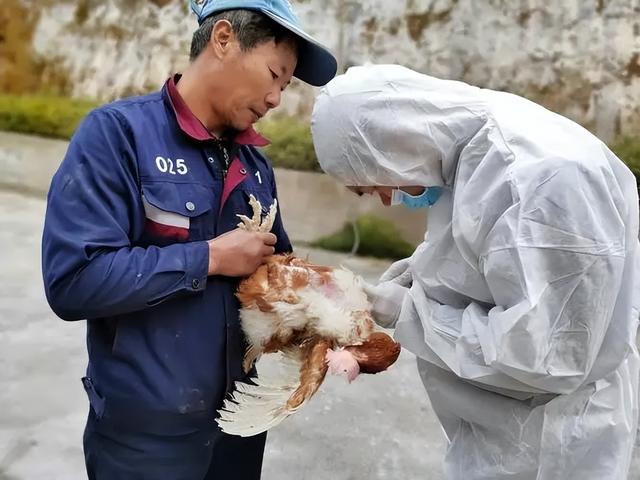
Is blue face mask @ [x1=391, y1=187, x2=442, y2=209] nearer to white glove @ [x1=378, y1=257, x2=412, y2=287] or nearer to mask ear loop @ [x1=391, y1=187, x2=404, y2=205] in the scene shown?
mask ear loop @ [x1=391, y1=187, x2=404, y2=205]

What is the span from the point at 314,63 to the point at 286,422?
1568 millimetres

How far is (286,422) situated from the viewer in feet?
8.23

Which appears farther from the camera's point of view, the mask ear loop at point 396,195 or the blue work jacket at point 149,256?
the mask ear loop at point 396,195

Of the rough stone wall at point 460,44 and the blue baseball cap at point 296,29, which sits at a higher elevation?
the blue baseball cap at point 296,29

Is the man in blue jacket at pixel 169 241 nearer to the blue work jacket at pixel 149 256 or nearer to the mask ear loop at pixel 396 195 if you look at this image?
the blue work jacket at pixel 149 256

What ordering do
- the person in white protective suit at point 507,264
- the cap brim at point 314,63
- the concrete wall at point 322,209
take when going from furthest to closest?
1. the concrete wall at point 322,209
2. the cap brim at point 314,63
3. the person in white protective suit at point 507,264

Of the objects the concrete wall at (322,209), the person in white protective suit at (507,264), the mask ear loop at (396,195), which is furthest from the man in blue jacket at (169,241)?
the concrete wall at (322,209)

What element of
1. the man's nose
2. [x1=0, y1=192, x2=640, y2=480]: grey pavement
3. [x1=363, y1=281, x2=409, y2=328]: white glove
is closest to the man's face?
the man's nose

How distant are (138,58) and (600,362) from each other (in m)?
4.74

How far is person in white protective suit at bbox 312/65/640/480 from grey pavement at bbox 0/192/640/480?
1.03 metres

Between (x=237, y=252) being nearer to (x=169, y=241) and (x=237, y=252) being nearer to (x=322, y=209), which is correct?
(x=169, y=241)

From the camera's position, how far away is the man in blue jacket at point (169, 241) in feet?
3.52

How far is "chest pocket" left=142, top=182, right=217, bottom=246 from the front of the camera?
113cm

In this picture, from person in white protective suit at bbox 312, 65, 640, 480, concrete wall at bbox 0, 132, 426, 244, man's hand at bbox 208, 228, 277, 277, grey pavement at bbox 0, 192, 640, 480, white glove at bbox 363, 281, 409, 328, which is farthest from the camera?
concrete wall at bbox 0, 132, 426, 244
